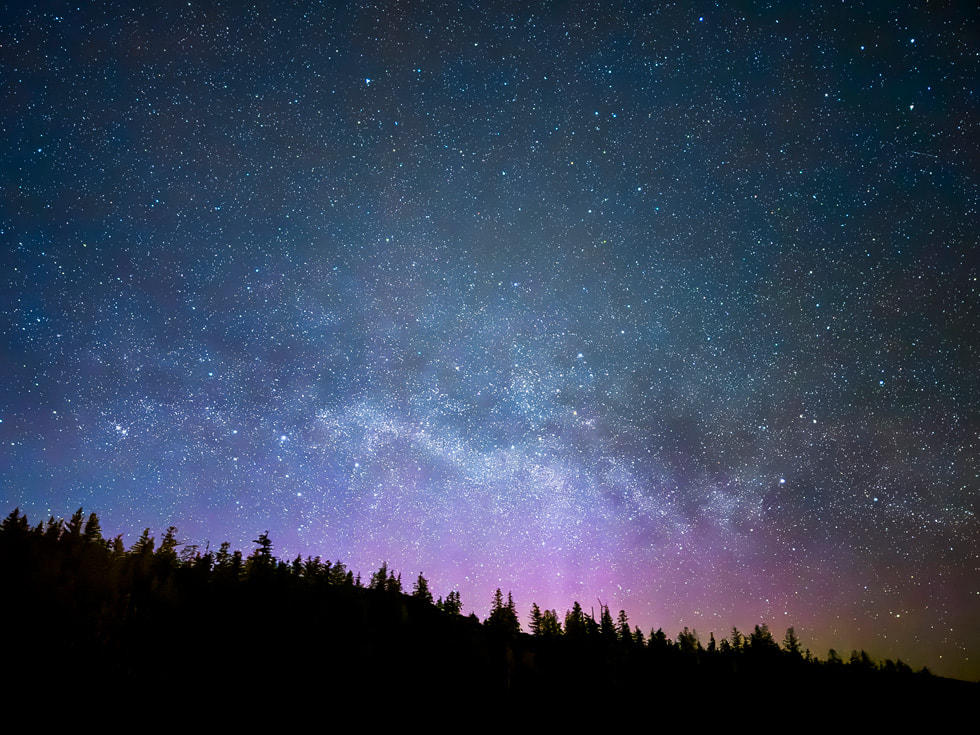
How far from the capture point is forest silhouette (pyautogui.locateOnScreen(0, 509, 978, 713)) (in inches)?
1791

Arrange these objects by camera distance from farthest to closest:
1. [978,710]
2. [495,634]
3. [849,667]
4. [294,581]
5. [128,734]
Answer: [849,667] < [495,634] < [978,710] < [294,581] < [128,734]

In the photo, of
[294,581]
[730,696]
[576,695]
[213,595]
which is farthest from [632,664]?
[213,595]

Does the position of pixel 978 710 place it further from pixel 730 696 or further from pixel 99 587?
pixel 99 587

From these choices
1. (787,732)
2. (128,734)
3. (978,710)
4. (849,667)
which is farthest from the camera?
(849,667)

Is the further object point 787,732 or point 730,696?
point 730,696

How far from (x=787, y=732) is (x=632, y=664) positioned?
23.2m

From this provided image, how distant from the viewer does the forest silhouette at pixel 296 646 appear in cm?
4550

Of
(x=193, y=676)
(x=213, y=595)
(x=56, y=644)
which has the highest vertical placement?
(x=213, y=595)

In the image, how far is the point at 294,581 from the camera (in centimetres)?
6956

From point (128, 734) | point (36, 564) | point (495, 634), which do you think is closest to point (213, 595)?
point (36, 564)

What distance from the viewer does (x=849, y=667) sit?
10412cm

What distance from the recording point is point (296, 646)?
184ft

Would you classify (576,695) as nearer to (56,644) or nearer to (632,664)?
(632,664)

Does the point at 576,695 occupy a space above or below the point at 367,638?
below
